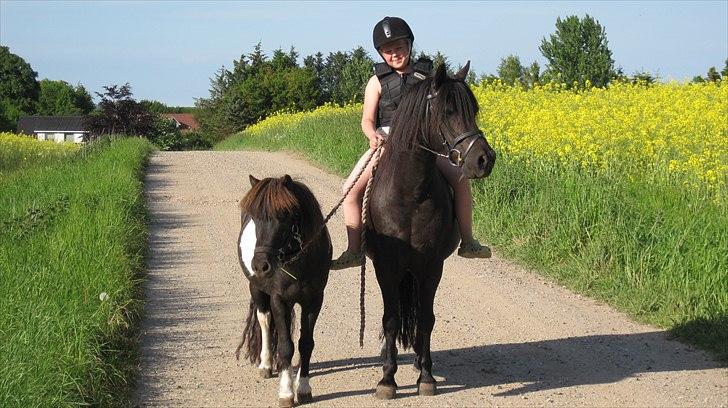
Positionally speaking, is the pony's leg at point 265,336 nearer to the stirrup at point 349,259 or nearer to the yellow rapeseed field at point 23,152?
the stirrup at point 349,259

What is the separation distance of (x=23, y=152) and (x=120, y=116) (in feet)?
18.2

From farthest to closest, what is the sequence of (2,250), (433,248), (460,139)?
(2,250)
(433,248)
(460,139)

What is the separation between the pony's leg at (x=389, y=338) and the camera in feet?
22.0

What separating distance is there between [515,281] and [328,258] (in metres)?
4.33

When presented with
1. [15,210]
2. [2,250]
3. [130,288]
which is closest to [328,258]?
[130,288]

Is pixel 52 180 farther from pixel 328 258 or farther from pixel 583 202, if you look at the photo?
pixel 328 258

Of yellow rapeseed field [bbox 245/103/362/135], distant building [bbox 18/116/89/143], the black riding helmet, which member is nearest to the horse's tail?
the black riding helmet

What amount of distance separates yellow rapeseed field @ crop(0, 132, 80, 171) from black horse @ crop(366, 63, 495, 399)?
20612mm

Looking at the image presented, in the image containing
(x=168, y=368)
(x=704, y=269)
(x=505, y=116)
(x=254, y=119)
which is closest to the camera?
(x=168, y=368)

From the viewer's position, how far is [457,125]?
20.2 feet

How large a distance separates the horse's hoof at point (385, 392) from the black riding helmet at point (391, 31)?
2236 millimetres

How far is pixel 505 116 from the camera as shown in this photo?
54.5 ft

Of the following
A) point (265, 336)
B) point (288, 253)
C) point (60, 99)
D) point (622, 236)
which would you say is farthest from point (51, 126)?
point (288, 253)

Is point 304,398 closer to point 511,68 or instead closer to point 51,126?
point 511,68
